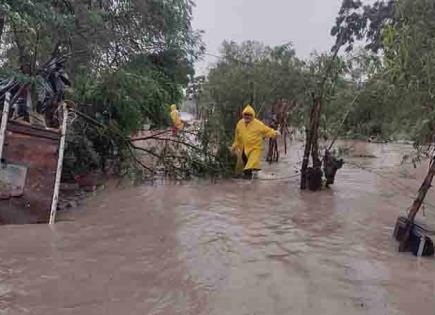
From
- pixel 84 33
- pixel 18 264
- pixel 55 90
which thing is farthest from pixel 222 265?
pixel 55 90

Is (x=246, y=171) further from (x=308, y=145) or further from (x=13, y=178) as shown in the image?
(x=13, y=178)

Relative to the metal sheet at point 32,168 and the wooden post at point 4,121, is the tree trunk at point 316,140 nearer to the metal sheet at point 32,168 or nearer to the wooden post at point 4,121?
the metal sheet at point 32,168

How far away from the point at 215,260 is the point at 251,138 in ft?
20.3

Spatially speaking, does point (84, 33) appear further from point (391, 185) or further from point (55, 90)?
point (391, 185)

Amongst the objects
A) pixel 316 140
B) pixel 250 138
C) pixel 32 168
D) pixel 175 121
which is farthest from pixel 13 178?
pixel 175 121

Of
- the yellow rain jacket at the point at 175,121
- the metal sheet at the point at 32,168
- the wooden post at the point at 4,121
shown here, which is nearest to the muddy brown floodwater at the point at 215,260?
the metal sheet at the point at 32,168

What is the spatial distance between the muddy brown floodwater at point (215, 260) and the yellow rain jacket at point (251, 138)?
6.40ft

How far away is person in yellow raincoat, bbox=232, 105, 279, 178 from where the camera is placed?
12.1 metres

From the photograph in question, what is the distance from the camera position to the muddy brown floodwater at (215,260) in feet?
15.8

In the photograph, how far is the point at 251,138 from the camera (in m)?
12.1

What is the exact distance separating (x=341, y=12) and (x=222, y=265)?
30081 millimetres

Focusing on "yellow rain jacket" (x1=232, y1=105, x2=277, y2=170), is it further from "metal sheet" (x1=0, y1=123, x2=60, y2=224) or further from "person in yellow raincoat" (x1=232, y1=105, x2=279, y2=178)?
"metal sheet" (x1=0, y1=123, x2=60, y2=224)

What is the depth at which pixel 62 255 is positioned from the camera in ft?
20.3

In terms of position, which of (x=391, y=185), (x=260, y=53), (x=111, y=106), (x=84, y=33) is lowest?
(x=391, y=185)
